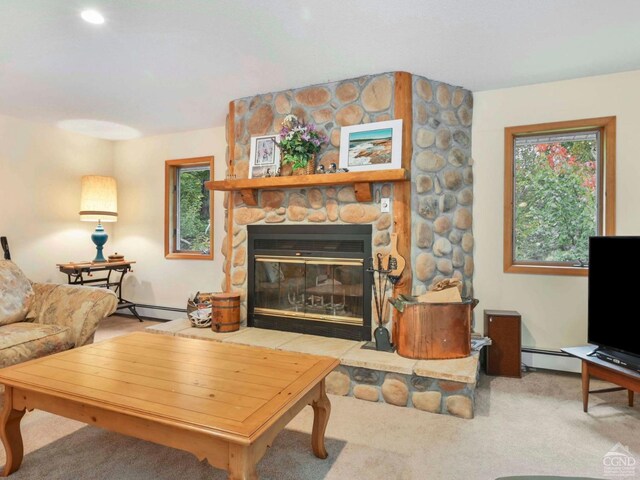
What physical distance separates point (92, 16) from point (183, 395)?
2.16m

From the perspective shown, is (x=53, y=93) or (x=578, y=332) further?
(x=53, y=93)

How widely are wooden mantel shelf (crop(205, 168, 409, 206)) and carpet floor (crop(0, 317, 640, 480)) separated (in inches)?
62.3

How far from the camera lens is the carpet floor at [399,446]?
6.12 ft

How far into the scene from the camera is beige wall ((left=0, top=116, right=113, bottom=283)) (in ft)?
13.8

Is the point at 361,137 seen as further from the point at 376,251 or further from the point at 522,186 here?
the point at 522,186

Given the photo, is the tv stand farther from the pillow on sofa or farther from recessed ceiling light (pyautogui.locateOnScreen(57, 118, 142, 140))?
recessed ceiling light (pyautogui.locateOnScreen(57, 118, 142, 140))

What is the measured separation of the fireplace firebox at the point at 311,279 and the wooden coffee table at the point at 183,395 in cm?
117

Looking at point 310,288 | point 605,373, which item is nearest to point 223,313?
point 310,288

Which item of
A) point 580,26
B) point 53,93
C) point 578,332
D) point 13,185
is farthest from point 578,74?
point 13,185

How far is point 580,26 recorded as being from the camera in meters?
2.38

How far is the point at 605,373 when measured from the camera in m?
2.34

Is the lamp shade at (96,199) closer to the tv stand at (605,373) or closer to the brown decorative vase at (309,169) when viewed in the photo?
the brown decorative vase at (309,169)

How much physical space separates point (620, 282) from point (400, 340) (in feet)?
4.62

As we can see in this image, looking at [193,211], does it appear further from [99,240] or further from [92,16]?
[92,16]
